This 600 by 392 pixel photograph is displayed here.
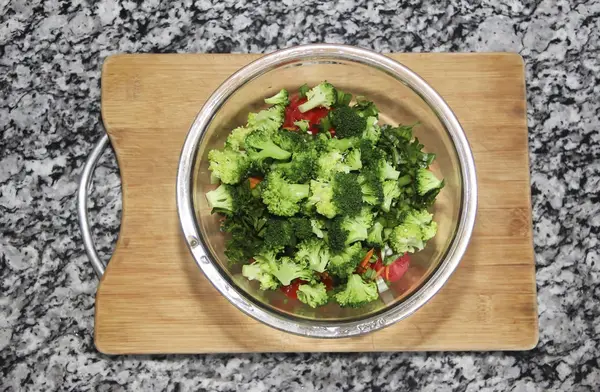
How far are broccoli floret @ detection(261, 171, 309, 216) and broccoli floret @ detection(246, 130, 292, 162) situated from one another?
48 mm

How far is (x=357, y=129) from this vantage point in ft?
5.19

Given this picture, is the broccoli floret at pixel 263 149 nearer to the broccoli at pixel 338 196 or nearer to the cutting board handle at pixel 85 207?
the broccoli at pixel 338 196

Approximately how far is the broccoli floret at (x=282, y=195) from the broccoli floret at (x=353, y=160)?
0.11 m

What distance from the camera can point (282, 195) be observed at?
1497 millimetres

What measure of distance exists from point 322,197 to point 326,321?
14.3 inches

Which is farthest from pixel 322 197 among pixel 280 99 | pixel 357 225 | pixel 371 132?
pixel 280 99

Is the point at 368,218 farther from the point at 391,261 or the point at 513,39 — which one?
the point at 513,39

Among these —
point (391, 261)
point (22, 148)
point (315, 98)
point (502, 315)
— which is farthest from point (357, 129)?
point (22, 148)

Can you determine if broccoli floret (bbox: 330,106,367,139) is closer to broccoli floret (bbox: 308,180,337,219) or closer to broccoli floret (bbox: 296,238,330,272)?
broccoli floret (bbox: 308,180,337,219)

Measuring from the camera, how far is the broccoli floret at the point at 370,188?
4.97ft

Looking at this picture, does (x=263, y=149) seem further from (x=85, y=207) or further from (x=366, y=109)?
(x=85, y=207)

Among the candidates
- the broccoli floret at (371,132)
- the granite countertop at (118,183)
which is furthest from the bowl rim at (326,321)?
the granite countertop at (118,183)

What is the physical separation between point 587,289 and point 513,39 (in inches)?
30.2

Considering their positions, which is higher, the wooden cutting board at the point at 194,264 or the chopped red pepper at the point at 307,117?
the chopped red pepper at the point at 307,117
